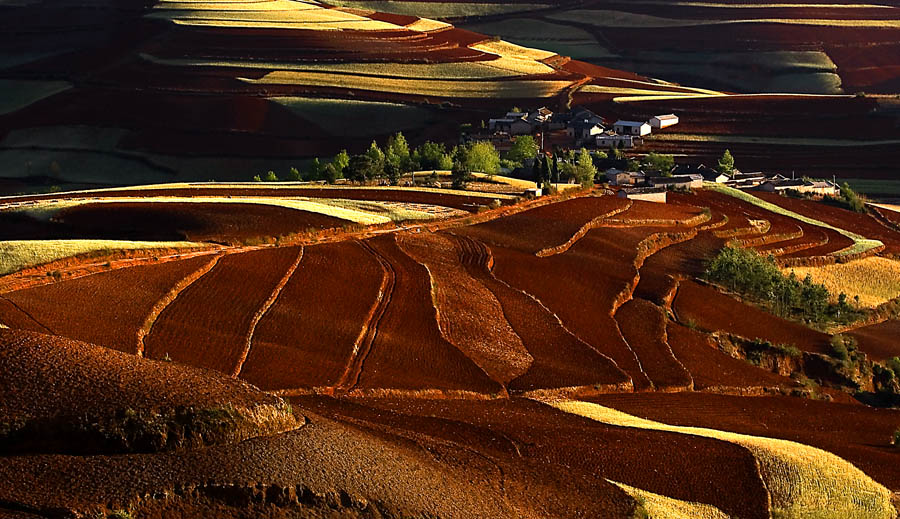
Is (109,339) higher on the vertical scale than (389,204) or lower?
higher

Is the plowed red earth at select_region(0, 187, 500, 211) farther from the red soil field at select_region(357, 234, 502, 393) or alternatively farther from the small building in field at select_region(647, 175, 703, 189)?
the small building in field at select_region(647, 175, 703, 189)

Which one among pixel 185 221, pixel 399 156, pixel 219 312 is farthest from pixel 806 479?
pixel 399 156

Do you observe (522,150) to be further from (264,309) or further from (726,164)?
(264,309)

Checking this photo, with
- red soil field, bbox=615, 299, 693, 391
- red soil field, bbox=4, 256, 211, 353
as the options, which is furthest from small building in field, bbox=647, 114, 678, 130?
red soil field, bbox=4, 256, 211, 353

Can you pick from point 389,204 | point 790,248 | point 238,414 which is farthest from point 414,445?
point 790,248

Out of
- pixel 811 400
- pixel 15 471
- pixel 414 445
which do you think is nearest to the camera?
pixel 15 471

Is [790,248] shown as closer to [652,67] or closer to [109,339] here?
[109,339]

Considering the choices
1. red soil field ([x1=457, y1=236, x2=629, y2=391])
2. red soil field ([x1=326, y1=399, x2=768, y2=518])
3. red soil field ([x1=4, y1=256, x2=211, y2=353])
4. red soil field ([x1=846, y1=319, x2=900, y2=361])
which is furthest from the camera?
red soil field ([x1=846, y1=319, x2=900, y2=361])

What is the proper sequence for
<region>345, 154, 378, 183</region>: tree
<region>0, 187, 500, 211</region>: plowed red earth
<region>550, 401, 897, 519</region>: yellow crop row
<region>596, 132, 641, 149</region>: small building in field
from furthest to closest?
1. <region>596, 132, 641, 149</region>: small building in field
2. <region>345, 154, 378, 183</region>: tree
3. <region>0, 187, 500, 211</region>: plowed red earth
4. <region>550, 401, 897, 519</region>: yellow crop row
